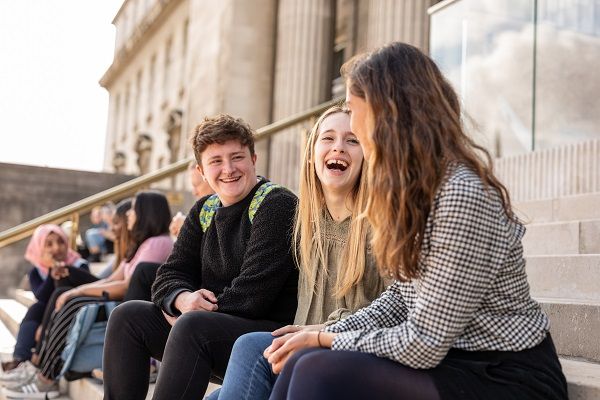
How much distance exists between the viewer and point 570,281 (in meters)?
3.24

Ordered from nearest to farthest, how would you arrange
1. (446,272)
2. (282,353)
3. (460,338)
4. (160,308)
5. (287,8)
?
1. (446,272)
2. (460,338)
3. (282,353)
4. (160,308)
5. (287,8)

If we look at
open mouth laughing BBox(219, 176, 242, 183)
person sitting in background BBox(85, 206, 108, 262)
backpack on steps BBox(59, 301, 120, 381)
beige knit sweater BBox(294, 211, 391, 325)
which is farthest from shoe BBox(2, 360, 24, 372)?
person sitting in background BBox(85, 206, 108, 262)

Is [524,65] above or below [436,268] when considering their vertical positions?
above

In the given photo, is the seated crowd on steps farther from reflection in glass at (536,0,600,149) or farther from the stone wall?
the stone wall

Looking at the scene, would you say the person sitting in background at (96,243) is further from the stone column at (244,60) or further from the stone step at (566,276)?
the stone step at (566,276)

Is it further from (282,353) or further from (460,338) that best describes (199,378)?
(460,338)

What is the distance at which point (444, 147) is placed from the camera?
177 centimetres

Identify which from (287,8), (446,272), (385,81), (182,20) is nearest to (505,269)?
(446,272)

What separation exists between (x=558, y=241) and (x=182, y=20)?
69.0 feet

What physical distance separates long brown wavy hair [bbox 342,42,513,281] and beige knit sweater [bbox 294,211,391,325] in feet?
2.37

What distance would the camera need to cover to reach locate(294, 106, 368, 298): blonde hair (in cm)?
251

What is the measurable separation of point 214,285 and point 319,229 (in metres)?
0.77

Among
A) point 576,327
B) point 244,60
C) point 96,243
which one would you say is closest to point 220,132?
point 576,327

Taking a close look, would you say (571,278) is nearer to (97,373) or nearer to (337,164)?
(337,164)
